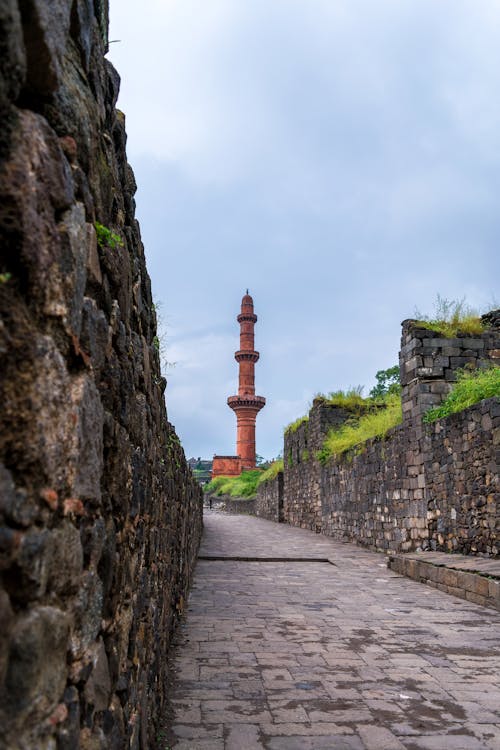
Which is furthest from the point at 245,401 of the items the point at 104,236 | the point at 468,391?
the point at 104,236

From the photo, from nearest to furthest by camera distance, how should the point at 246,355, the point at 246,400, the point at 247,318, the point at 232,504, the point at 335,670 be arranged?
the point at 335,670
the point at 232,504
the point at 246,400
the point at 246,355
the point at 247,318

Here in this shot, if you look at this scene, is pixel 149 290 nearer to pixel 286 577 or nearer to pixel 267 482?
pixel 286 577

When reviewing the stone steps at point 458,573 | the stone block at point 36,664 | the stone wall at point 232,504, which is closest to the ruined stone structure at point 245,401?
the stone wall at point 232,504

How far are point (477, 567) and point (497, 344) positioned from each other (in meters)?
5.62

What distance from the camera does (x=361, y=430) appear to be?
16328mm

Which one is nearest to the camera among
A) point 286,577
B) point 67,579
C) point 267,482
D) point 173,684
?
point 67,579

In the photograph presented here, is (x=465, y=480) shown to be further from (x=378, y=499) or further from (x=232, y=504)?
(x=232, y=504)

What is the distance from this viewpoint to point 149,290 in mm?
3352

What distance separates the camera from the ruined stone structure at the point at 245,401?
48.3 meters

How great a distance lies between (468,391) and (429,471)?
1.63m

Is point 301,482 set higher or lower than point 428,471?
lower

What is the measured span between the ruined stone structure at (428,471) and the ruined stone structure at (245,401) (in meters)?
30.8

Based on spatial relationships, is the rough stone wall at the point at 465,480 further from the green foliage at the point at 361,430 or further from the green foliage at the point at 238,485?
the green foliage at the point at 238,485

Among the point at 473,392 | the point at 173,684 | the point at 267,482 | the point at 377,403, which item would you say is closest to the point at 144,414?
the point at 173,684
